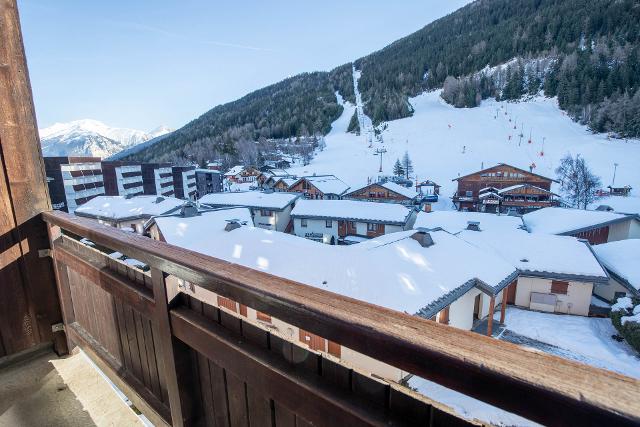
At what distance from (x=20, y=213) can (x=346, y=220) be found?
61.1 feet

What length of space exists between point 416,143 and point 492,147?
1323 cm

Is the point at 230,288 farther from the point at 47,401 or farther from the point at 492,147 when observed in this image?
the point at 492,147

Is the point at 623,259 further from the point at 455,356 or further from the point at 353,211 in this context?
the point at 455,356

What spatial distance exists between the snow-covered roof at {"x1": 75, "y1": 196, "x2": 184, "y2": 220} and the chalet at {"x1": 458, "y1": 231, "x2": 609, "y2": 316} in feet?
61.1

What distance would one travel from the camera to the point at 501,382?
569 mm

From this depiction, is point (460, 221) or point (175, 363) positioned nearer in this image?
point (175, 363)

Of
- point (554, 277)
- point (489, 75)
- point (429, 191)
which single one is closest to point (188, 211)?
point (554, 277)

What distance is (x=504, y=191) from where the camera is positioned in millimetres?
27984

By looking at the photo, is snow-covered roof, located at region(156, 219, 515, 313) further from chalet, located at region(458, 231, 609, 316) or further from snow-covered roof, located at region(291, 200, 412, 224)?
snow-covered roof, located at region(291, 200, 412, 224)

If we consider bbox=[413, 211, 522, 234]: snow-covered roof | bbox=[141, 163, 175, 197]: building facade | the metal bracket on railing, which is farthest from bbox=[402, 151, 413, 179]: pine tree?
the metal bracket on railing

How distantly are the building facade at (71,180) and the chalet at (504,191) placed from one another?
36.1m

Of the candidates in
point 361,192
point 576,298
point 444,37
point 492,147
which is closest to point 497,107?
point 492,147

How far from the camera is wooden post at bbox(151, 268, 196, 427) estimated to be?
1393mm

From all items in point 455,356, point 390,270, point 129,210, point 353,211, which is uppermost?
point 455,356
